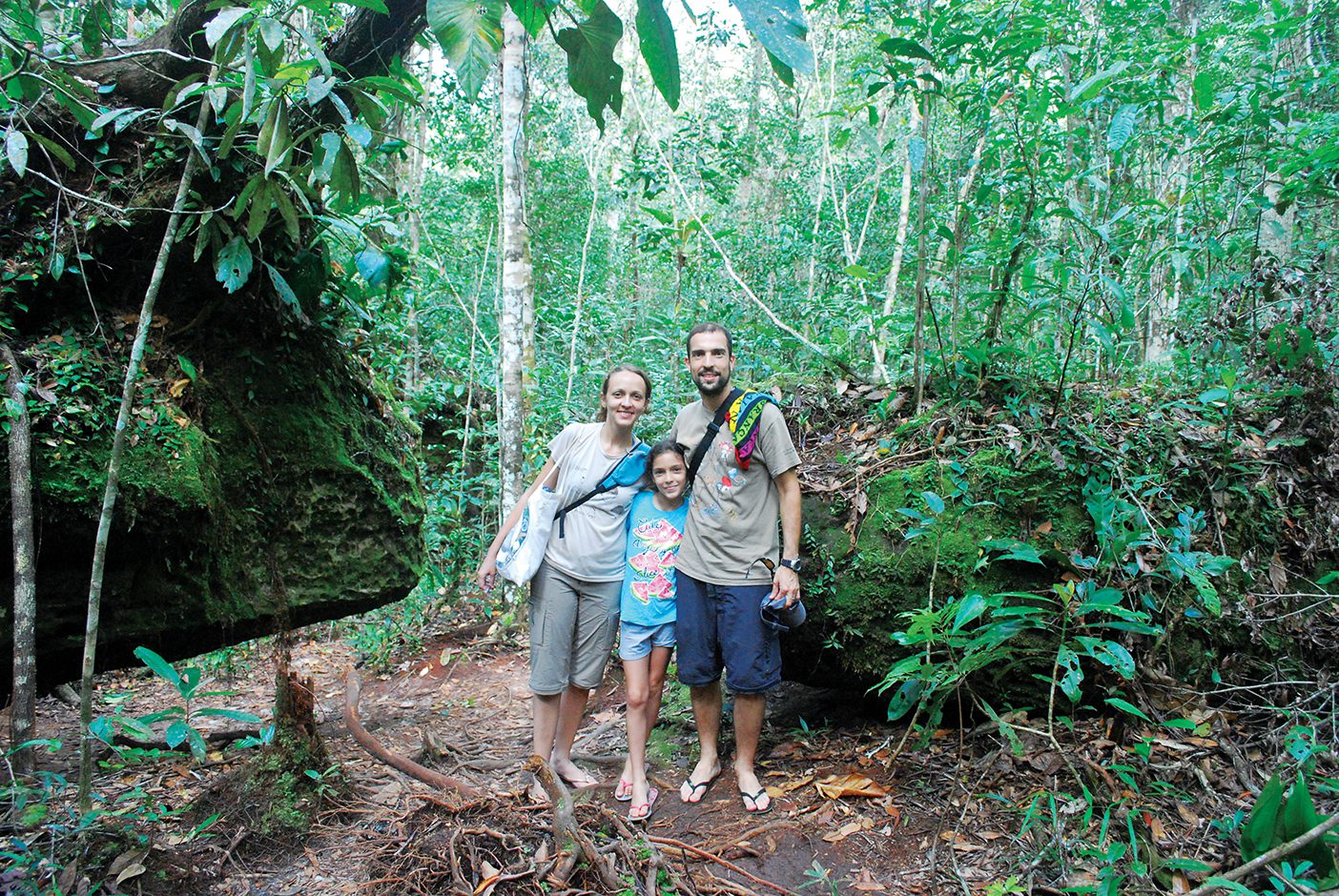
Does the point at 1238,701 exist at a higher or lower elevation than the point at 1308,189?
lower

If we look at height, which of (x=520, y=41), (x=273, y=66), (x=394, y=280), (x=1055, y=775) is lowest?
(x=1055, y=775)

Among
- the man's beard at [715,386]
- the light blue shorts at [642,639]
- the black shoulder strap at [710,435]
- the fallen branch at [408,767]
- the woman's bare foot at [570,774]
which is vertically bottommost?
the woman's bare foot at [570,774]

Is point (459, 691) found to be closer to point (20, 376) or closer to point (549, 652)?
point (549, 652)

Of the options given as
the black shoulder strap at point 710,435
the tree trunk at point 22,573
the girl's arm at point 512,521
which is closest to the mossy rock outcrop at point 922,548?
the black shoulder strap at point 710,435

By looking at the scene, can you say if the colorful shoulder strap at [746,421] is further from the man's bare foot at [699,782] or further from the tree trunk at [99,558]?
the tree trunk at [99,558]

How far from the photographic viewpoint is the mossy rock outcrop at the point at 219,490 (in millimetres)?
2896

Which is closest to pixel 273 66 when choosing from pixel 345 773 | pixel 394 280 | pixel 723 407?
pixel 394 280

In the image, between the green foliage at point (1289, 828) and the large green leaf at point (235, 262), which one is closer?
the green foliage at point (1289, 828)

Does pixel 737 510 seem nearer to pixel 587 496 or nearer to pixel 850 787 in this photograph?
pixel 587 496

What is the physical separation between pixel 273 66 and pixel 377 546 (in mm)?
2710

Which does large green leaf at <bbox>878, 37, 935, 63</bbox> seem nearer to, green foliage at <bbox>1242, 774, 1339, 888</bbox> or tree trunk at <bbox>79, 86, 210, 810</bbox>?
tree trunk at <bbox>79, 86, 210, 810</bbox>

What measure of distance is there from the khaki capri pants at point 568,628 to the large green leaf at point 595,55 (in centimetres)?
273

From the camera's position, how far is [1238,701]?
127 inches

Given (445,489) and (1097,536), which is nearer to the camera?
(1097,536)
